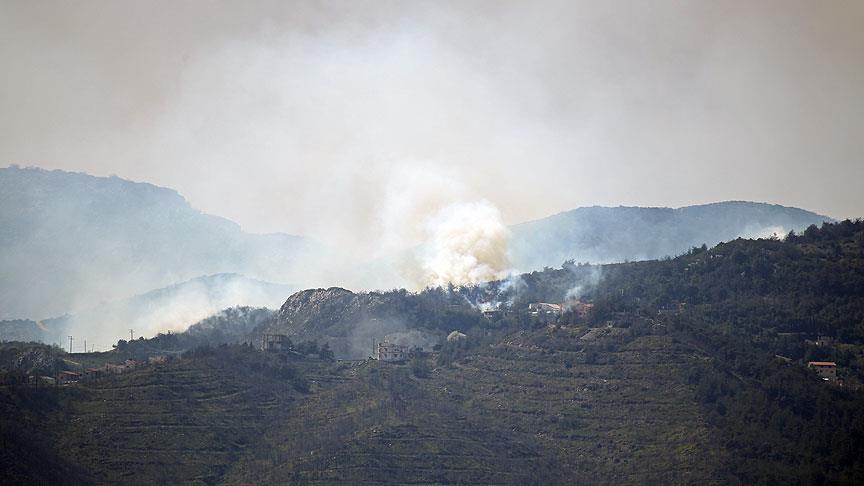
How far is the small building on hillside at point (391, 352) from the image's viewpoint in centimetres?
13700

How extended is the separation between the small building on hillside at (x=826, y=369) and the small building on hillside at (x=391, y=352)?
37.3 metres

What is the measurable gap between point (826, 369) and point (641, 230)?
250ft

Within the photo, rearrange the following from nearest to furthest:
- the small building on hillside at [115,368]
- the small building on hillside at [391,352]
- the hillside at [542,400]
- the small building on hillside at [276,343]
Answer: the hillside at [542,400]
the small building on hillside at [115,368]
the small building on hillside at [276,343]
the small building on hillside at [391,352]

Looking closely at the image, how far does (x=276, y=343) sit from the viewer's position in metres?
136

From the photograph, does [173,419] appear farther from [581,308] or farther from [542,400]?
[581,308]

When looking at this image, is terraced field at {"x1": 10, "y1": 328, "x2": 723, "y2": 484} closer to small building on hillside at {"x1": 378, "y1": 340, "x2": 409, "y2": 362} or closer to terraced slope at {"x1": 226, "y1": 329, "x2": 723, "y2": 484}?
terraced slope at {"x1": 226, "y1": 329, "x2": 723, "y2": 484}

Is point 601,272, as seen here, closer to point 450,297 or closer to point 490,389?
point 450,297

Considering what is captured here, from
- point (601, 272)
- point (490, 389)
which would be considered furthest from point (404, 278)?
point (490, 389)

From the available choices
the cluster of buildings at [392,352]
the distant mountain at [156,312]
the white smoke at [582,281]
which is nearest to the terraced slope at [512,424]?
the cluster of buildings at [392,352]

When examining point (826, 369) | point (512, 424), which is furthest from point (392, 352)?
point (826, 369)

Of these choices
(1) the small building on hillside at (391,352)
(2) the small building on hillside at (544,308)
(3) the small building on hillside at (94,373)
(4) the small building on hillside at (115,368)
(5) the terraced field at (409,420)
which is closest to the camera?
(5) the terraced field at (409,420)

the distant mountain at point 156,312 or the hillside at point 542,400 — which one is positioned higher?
the distant mountain at point 156,312

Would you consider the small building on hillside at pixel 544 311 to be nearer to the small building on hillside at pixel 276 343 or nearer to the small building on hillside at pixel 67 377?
the small building on hillside at pixel 276 343

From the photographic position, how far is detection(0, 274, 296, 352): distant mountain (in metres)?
166
